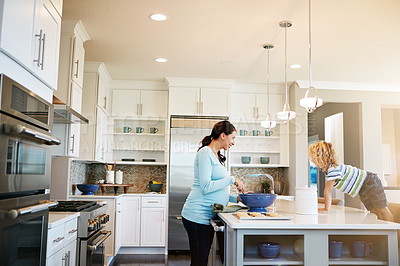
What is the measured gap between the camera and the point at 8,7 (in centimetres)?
162

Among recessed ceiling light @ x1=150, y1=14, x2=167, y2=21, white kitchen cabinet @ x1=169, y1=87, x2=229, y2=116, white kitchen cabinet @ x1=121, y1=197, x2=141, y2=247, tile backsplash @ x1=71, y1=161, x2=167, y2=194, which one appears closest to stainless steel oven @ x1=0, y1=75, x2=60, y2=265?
recessed ceiling light @ x1=150, y1=14, x2=167, y2=21

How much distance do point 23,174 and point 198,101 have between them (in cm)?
417

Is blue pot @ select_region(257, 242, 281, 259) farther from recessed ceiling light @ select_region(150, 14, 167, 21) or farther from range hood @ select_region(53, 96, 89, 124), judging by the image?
recessed ceiling light @ select_region(150, 14, 167, 21)

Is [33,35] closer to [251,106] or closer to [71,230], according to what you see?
[71,230]

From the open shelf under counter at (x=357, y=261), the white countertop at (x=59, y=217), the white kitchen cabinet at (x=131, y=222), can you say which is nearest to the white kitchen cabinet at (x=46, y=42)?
the white countertop at (x=59, y=217)

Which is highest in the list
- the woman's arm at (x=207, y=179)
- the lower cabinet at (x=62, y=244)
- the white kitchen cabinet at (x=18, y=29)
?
the white kitchen cabinet at (x=18, y=29)

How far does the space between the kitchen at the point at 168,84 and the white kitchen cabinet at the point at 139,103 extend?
16mm

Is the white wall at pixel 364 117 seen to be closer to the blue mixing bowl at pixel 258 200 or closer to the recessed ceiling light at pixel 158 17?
the recessed ceiling light at pixel 158 17

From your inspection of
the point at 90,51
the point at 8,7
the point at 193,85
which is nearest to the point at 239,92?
the point at 193,85

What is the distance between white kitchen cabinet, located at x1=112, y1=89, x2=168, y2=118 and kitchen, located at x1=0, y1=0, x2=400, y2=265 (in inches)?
0.6

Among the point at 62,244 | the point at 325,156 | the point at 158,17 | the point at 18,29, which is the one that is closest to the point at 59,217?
the point at 62,244

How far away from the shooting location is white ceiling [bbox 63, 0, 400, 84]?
132 inches

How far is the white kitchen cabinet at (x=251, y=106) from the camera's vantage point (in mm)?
6199

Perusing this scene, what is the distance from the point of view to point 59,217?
2717 millimetres
